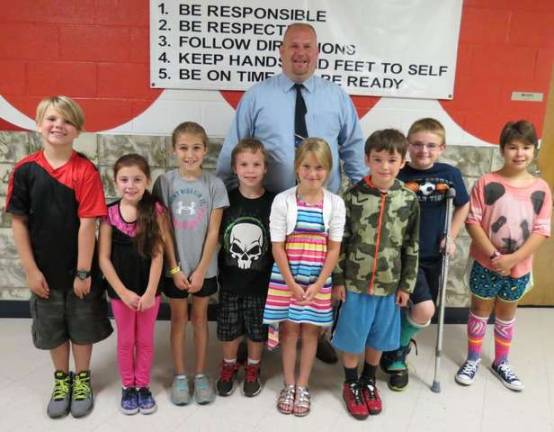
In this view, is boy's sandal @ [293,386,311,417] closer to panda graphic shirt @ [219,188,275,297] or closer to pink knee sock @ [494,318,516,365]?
A: panda graphic shirt @ [219,188,275,297]

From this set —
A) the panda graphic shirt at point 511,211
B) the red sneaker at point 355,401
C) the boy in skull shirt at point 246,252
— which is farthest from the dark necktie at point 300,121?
the red sneaker at point 355,401

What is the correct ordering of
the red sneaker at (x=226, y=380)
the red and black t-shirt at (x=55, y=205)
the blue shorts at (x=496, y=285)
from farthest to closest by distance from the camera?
1. the blue shorts at (x=496, y=285)
2. the red sneaker at (x=226, y=380)
3. the red and black t-shirt at (x=55, y=205)

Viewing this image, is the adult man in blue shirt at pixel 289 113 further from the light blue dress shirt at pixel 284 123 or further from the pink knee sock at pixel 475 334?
the pink knee sock at pixel 475 334

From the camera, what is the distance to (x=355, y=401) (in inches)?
83.9

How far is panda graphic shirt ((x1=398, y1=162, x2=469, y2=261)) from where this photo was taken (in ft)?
7.09

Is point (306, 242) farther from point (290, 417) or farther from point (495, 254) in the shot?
point (495, 254)

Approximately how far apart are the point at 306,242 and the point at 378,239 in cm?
30

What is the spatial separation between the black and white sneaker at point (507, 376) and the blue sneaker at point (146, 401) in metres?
1.73

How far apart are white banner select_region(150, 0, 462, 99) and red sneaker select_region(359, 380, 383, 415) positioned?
5.30ft

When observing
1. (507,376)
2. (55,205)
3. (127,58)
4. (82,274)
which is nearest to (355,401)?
(507,376)

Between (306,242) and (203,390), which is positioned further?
(203,390)

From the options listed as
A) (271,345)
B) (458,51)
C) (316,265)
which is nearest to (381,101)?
(458,51)

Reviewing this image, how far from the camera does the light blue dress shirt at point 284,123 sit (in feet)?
7.55

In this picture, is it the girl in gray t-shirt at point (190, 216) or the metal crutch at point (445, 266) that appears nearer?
the girl in gray t-shirt at point (190, 216)
